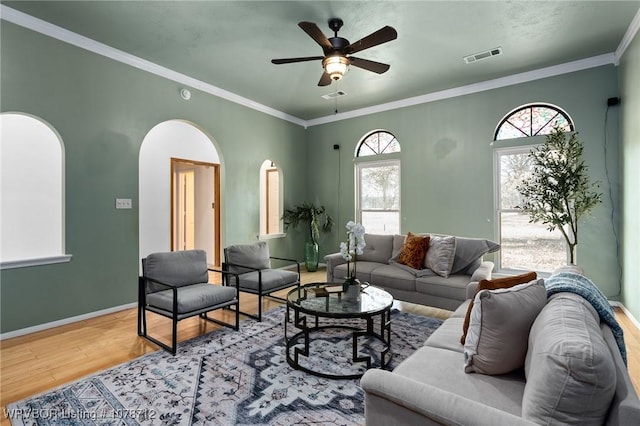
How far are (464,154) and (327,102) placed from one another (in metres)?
2.52

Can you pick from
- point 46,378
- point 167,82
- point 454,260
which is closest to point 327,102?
point 167,82

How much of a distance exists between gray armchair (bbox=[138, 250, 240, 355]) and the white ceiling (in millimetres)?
2409

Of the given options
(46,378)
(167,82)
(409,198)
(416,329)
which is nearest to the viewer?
(46,378)

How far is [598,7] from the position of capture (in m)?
3.07

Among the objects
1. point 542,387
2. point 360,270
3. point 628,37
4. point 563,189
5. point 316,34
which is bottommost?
point 360,270

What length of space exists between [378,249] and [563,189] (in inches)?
92.1

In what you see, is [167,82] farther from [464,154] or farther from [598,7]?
[598,7]

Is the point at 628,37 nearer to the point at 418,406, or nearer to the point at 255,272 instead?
the point at 418,406

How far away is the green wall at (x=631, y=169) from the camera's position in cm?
333

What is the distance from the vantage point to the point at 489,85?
4848 millimetres

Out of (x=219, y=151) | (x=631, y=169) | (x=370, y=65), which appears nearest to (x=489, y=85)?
(x=631, y=169)

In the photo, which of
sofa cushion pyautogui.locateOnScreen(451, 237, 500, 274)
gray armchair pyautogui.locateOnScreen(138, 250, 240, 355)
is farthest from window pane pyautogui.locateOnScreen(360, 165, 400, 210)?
gray armchair pyautogui.locateOnScreen(138, 250, 240, 355)

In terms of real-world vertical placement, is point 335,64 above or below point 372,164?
above

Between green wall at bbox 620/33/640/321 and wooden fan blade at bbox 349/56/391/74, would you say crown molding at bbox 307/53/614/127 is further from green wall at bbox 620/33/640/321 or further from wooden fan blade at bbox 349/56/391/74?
wooden fan blade at bbox 349/56/391/74
